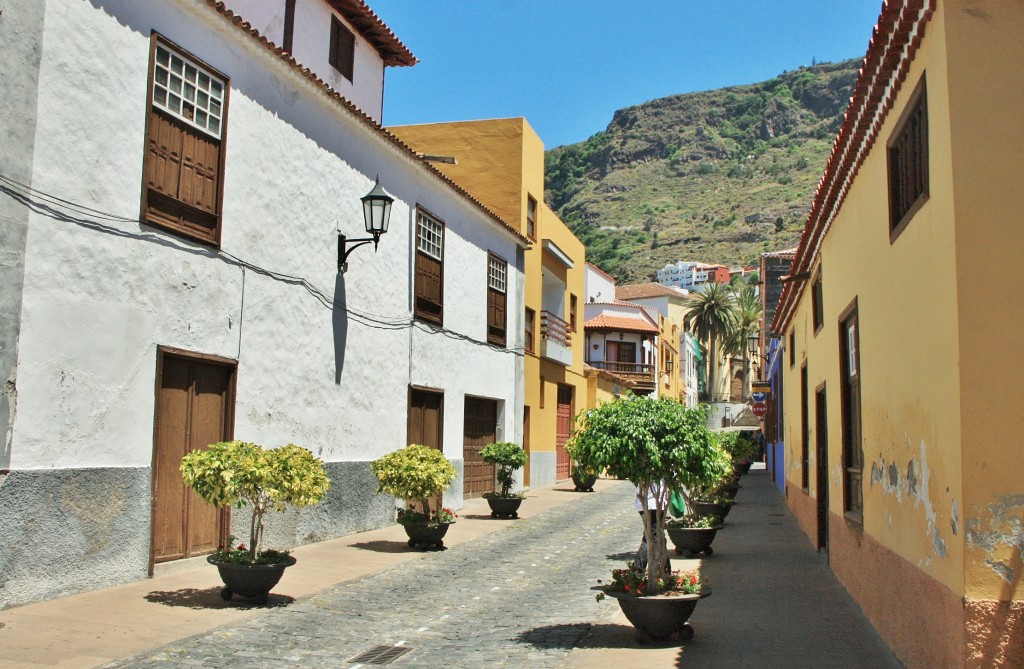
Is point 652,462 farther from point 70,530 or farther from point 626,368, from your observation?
point 626,368

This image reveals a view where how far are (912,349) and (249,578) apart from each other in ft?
19.7

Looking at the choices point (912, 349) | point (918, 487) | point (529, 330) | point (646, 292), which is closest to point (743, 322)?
point (646, 292)

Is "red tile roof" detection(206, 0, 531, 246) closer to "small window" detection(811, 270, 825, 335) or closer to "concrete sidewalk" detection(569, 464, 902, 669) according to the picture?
"small window" detection(811, 270, 825, 335)

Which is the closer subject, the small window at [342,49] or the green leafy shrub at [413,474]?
the green leafy shrub at [413,474]

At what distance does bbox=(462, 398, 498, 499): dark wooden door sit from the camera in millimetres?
19234

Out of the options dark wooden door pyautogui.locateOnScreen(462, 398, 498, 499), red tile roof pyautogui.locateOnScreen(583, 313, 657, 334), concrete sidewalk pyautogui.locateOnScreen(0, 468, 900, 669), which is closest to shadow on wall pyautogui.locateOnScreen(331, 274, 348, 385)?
concrete sidewalk pyautogui.locateOnScreen(0, 468, 900, 669)

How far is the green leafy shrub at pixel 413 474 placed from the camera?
12.5m

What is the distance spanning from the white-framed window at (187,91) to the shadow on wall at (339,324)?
11.3 ft

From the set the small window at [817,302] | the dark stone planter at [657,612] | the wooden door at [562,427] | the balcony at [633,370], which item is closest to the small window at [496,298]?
the wooden door at [562,427]

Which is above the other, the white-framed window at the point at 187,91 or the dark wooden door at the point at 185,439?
the white-framed window at the point at 187,91

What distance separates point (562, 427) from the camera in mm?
28219

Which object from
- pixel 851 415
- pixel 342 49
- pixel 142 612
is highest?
pixel 342 49

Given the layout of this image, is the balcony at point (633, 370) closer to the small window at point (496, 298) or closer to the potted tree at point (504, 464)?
the small window at point (496, 298)

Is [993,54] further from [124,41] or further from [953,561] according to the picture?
[124,41]
